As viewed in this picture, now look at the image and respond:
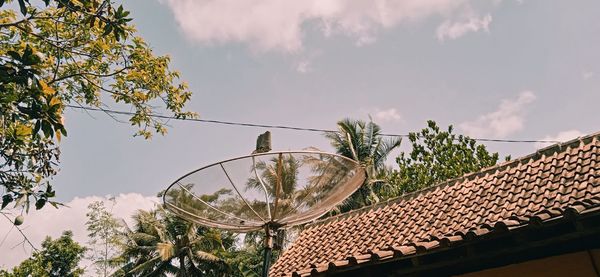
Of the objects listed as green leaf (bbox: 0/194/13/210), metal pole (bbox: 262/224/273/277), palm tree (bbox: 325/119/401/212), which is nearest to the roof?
metal pole (bbox: 262/224/273/277)

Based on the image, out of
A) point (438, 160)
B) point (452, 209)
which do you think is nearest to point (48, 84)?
point (452, 209)

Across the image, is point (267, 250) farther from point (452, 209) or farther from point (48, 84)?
point (452, 209)

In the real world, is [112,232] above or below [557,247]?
above

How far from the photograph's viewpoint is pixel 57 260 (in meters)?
24.4

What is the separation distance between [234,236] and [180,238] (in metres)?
3.48

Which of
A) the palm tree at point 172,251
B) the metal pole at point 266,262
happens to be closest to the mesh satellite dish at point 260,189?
the metal pole at point 266,262

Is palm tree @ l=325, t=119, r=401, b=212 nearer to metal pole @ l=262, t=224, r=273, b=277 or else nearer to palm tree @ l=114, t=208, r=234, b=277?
palm tree @ l=114, t=208, r=234, b=277

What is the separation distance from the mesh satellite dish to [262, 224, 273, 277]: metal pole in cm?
1

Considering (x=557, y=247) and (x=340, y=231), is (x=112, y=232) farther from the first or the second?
(x=557, y=247)

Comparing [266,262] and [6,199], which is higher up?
[6,199]

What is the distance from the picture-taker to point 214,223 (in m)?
4.07

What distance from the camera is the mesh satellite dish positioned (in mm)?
3742

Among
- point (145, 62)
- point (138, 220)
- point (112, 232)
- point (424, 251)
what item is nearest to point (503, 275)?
point (424, 251)

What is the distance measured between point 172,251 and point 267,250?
19460 millimetres
